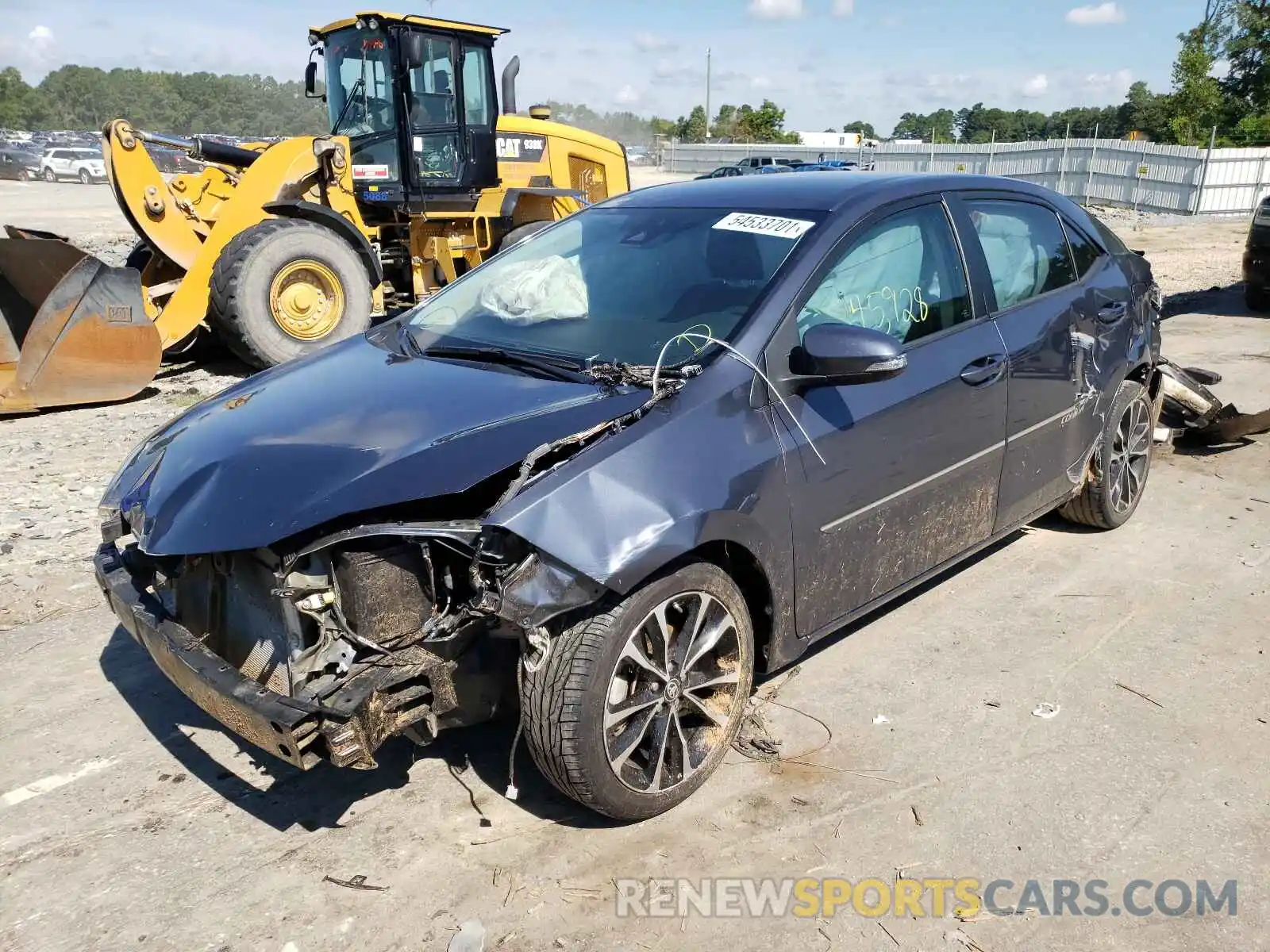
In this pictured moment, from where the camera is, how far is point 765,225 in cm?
355

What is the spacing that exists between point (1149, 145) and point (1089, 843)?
1164 inches

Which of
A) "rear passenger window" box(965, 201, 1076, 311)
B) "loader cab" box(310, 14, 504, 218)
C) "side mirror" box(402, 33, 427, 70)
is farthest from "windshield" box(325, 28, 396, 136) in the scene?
"rear passenger window" box(965, 201, 1076, 311)

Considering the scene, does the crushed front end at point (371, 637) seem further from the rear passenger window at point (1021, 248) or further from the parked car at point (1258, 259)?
the parked car at point (1258, 259)

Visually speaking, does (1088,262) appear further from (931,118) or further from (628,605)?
(931,118)

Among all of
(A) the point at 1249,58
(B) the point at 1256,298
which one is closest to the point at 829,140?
(A) the point at 1249,58

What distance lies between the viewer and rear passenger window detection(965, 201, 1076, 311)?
4023 mm

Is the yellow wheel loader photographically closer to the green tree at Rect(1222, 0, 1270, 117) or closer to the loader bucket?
the loader bucket

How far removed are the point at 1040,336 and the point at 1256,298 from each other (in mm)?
9060

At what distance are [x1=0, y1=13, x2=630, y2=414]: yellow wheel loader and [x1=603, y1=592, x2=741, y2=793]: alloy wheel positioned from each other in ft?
20.9

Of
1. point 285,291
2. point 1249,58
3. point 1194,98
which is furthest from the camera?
point 1249,58

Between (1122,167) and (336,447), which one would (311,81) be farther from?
(1122,167)

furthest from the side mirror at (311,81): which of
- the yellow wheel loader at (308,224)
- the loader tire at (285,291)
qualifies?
the loader tire at (285,291)

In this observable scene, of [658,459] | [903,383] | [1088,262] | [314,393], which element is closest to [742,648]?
[658,459]

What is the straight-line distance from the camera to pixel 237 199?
28.6 ft
